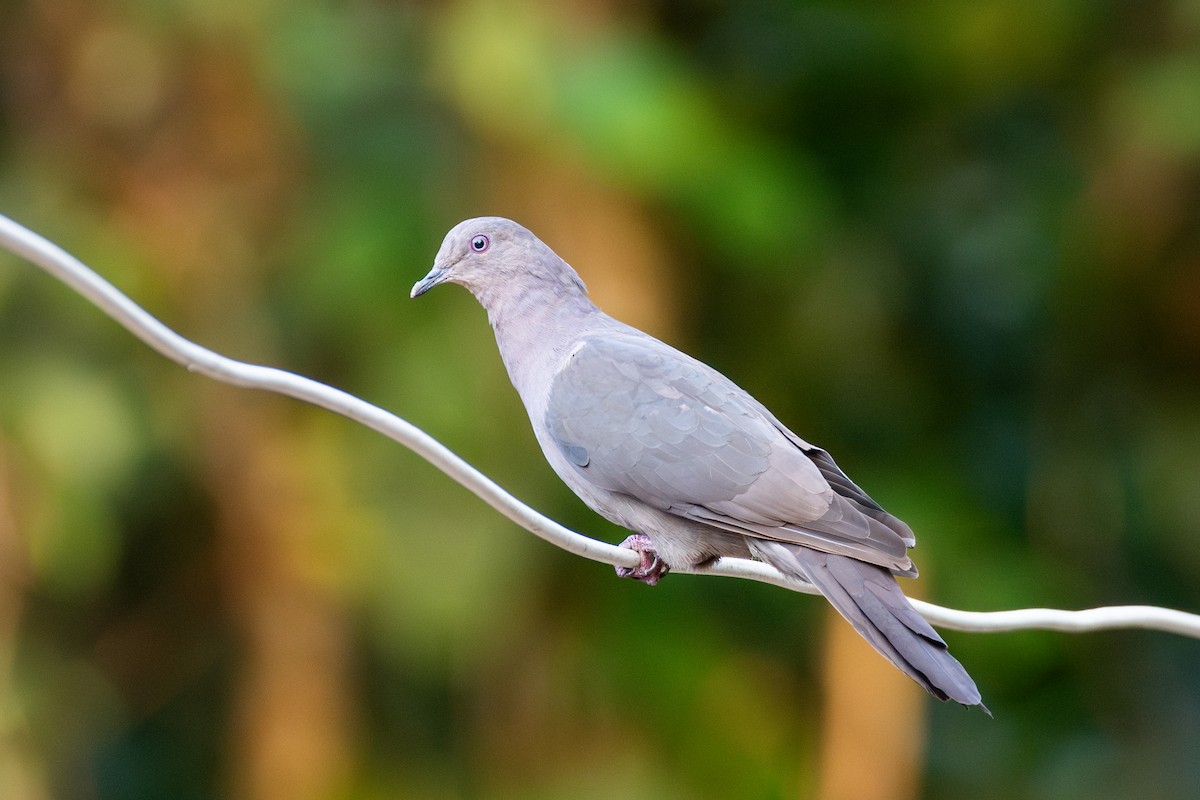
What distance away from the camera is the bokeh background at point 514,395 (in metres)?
5.79

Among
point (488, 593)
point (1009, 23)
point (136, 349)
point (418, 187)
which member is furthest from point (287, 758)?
point (1009, 23)

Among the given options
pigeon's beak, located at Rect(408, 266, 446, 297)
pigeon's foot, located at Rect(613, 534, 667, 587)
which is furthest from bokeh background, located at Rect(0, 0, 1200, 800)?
pigeon's foot, located at Rect(613, 534, 667, 587)

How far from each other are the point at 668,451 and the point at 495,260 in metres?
0.64

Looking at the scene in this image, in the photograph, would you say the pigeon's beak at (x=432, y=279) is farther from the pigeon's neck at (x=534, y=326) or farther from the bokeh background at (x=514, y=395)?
the bokeh background at (x=514, y=395)

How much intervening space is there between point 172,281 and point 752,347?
2509 millimetres

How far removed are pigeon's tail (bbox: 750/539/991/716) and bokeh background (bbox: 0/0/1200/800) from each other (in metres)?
2.98

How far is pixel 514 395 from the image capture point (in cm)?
580

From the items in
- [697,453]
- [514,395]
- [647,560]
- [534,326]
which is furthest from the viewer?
[514,395]

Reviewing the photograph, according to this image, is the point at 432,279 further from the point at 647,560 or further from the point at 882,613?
the point at 882,613

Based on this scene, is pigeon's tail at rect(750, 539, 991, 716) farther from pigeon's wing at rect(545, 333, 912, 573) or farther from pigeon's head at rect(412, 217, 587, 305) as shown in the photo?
pigeon's head at rect(412, 217, 587, 305)

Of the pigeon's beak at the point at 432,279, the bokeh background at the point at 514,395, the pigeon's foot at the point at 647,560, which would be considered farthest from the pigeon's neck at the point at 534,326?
the bokeh background at the point at 514,395

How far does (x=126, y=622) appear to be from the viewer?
21.7 ft

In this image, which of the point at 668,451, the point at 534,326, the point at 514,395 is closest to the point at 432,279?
the point at 534,326

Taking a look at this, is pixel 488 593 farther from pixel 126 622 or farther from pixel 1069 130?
pixel 1069 130
